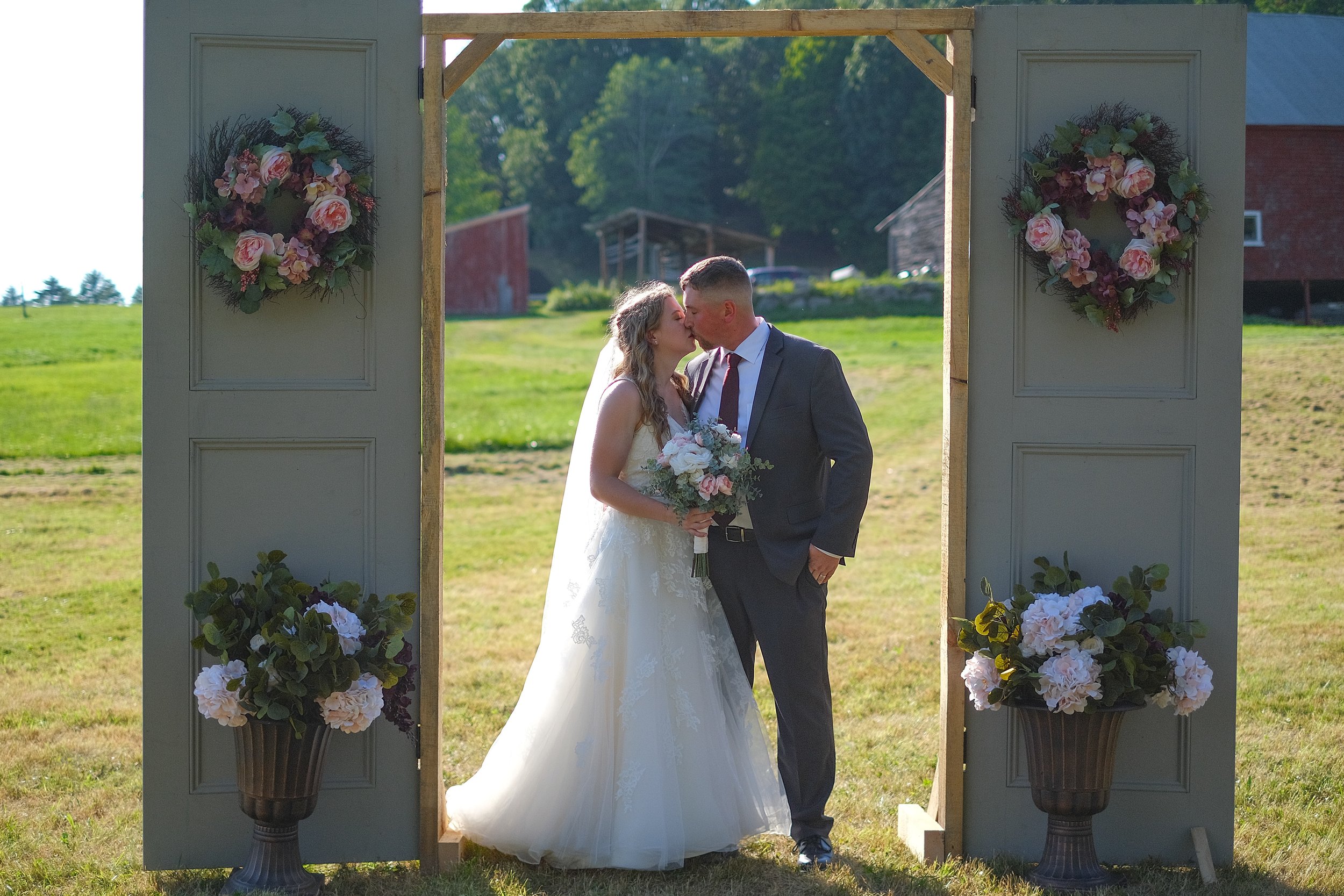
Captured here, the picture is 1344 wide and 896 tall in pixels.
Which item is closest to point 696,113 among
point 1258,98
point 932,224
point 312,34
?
point 932,224

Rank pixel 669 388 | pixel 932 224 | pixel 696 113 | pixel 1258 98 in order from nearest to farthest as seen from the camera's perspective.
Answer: pixel 669 388, pixel 1258 98, pixel 932 224, pixel 696 113

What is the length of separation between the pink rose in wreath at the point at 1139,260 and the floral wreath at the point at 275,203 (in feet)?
8.63

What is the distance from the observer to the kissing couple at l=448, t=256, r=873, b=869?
400cm

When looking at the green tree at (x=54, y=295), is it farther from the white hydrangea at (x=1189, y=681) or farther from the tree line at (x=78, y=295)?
the white hydrangea at (x=1189, y=681)

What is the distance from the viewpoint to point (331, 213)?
12.5ft

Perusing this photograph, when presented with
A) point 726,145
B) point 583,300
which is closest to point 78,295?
point 583,300

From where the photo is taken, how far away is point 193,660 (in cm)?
401

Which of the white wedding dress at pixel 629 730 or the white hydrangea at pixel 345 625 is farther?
the white wedding dress at pixel 629 730

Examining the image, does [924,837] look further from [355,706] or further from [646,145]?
[646,145]

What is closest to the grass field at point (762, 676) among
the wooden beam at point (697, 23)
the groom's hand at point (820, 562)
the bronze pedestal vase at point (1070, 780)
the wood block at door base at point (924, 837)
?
the wood block at door base at point (924, 837)

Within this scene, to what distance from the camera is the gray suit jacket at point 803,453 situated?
402cm

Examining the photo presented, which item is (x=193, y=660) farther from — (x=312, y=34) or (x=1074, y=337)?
(x=1074, y=337)

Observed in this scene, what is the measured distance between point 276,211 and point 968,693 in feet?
10.0

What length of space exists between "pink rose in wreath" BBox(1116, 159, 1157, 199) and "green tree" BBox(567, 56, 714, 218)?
4809 centimetres
